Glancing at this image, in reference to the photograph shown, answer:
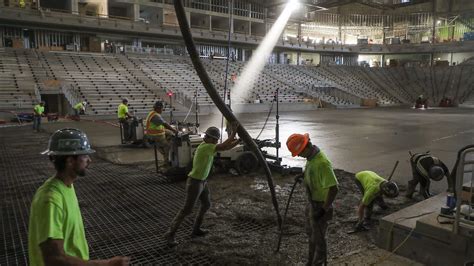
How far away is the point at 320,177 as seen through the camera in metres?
3.60

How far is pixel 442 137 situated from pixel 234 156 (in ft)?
31.0

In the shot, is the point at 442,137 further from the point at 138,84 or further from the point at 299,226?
the point at 138,84

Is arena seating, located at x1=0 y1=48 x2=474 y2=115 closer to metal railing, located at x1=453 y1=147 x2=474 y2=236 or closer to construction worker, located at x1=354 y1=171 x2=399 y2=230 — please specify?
construction worker, located at x1=354 y1=171 x2=399 y2=230

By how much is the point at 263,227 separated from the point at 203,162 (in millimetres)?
1400

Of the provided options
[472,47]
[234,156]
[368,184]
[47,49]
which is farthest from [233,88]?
[472,47]

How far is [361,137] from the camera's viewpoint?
13195mm

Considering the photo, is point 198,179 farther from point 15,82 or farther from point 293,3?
point 15,82

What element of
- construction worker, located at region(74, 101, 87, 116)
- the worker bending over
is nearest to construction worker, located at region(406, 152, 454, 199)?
the worker bending over

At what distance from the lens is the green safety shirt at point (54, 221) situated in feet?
6.11

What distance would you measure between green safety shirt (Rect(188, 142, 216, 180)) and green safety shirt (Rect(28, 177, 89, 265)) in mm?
2421

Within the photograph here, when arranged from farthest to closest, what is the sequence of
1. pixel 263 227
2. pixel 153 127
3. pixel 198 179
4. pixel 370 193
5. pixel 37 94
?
pixel 37 94 → pixel 153 127 → pixel 263 227 → pixel 370 193 → pixel 198 179

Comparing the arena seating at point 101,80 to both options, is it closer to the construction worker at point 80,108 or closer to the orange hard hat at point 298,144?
the construction worker at point 80,108

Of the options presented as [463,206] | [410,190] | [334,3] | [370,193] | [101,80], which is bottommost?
[410,190]

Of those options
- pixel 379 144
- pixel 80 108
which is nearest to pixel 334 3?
pixel 80 108
